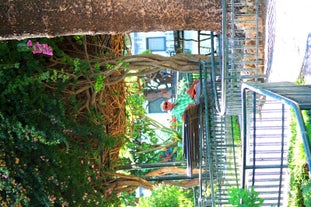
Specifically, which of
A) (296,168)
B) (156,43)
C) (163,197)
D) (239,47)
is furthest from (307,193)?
(156,43)

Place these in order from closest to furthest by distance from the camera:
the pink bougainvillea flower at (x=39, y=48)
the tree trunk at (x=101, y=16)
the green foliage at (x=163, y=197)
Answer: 1. the tree trunk at (x=101, y=16)
2. the pink bougainvillea flower at (x=39, y=48)
3. the green foliage at (x=163, y=197)

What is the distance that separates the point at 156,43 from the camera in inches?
669

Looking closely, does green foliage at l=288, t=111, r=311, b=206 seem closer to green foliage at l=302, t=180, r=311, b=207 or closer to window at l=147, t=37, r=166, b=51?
green foliage at l=302, t=180, r=311, b=207

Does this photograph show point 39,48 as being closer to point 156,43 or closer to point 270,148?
point 270,148

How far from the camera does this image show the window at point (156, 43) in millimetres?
16828

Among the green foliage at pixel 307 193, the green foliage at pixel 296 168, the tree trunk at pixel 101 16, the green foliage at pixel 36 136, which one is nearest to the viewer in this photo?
the green foliage at pixel 307 193

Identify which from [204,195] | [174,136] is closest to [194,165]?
[204,195]

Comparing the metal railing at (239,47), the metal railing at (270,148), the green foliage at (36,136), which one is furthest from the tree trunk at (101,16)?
the metal railing at (270,148)

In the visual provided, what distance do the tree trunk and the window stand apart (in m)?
10.9

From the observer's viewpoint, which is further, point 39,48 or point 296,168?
point 39,48

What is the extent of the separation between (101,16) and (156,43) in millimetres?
11454

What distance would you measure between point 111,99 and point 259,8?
2687mm

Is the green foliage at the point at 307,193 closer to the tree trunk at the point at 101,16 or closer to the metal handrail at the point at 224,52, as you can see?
the metal handrail at the point at 224,52

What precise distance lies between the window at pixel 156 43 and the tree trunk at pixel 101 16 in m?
10.9
